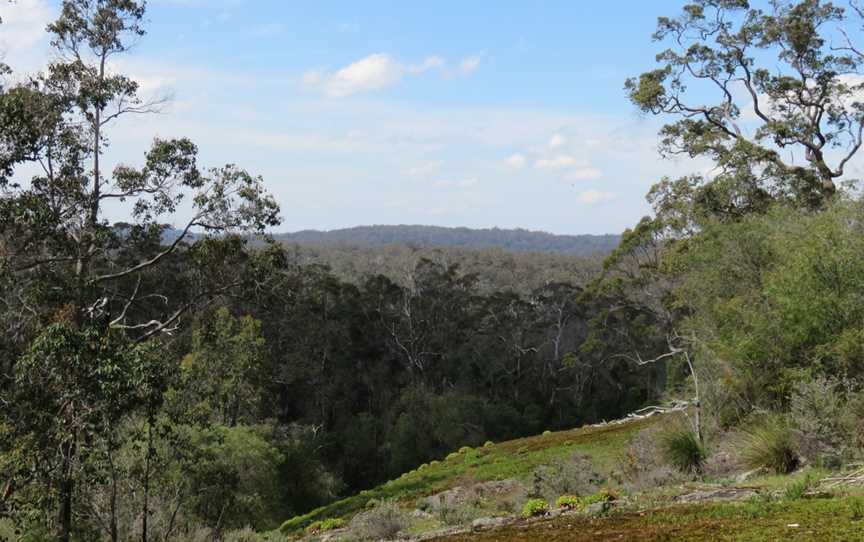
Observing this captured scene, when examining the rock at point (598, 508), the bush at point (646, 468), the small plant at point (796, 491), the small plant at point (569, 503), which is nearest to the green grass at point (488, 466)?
the bush at point (646, 468)

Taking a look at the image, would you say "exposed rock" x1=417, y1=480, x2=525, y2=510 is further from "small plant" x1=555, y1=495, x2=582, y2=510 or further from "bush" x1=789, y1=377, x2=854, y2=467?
"bush" x1=789, y1=377, x2=854, y2=467

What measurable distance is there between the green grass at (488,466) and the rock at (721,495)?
10.6 m

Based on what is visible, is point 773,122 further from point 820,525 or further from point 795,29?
point 820,525

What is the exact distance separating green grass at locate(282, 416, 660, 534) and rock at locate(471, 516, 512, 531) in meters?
9.83

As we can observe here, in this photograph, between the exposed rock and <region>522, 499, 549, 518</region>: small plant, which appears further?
the exposed rock

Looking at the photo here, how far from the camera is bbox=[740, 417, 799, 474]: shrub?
10.6m

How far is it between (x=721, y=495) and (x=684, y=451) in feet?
15.2

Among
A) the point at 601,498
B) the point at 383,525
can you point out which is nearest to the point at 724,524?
the point at 601,498

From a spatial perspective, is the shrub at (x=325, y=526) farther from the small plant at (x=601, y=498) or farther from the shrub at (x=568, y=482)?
the small plant at (x=601, y=498)

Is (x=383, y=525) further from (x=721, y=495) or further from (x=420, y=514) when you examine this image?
(x=721, y=495)

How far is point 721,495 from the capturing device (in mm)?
8375

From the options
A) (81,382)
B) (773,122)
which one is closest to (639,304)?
(773,122)

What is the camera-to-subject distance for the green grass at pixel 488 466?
22734 millimetres

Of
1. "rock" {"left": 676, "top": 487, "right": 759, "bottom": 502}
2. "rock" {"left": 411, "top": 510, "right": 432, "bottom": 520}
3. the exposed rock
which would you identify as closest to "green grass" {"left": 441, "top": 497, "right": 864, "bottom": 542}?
"rock" {"left": 676, "top": 487, "right": 759, "bottom": 502}
